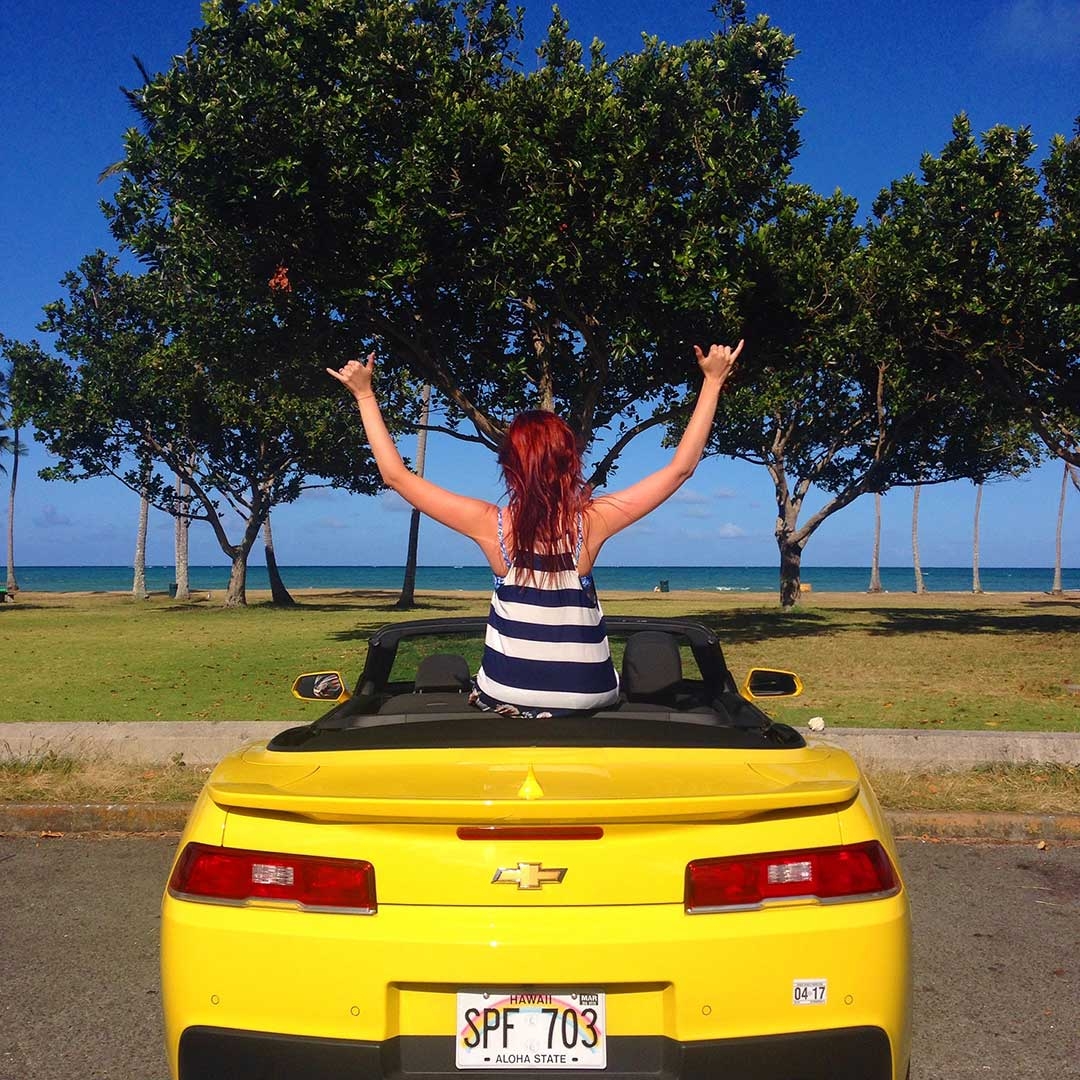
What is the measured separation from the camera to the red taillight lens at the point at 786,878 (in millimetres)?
2367

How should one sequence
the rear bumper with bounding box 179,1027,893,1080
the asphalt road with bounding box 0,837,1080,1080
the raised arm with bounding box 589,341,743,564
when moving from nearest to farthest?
1. the rear bumper with bounding box 179,1027,893,1080
2. the raised arm with bounding box 589,341,743,564
3. the asphalt road with bounding box 0,837,1080,1080

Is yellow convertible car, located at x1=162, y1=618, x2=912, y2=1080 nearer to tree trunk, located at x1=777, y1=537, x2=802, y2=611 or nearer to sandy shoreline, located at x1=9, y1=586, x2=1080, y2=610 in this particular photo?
tree trunk, located at x1=777, y1=537, x2=802, y2=611

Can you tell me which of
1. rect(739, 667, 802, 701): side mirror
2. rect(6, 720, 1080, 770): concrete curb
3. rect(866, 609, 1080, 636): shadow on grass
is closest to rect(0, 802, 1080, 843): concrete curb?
rect(6, 720, 1080, 770): concrete curb

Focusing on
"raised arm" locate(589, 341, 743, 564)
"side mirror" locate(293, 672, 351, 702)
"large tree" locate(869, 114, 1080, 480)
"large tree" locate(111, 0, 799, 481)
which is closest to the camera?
"raised arm" locate(589, 341, 743, 564)

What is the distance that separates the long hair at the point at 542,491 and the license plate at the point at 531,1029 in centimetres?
120

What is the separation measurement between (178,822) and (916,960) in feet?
15.1

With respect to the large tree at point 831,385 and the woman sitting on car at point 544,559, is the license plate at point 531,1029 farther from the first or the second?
the large tree at point 831,385

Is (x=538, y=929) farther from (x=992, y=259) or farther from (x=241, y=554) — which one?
(x=241, y=554)

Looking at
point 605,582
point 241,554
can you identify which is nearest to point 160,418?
point 241,554

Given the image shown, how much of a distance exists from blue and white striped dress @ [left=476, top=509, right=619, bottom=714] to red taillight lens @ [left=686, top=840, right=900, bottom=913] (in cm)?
87

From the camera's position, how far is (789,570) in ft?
105

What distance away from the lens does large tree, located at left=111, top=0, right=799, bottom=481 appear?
1448 centimetres

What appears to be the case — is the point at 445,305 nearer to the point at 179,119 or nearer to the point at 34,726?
the point at 179,119

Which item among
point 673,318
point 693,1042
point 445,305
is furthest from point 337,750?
point 445,305
